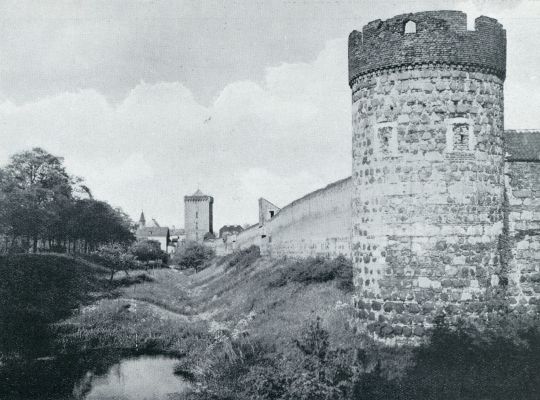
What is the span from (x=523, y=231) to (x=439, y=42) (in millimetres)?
5215

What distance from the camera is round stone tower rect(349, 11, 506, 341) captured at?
12.2m

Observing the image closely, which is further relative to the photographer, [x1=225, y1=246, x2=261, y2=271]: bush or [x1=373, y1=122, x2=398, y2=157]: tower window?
[x1=225, y1=246, x2=261, y2=271]: bush

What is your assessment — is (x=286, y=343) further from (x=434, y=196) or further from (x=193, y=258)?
(x=193, y=258)

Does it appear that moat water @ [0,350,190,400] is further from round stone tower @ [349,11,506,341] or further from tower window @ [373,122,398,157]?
tower window @ [373,122,398,157]

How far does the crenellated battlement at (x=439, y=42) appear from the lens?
1223cm

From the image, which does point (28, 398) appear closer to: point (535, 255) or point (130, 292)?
point (535, 255)

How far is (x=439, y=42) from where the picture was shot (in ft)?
40.1

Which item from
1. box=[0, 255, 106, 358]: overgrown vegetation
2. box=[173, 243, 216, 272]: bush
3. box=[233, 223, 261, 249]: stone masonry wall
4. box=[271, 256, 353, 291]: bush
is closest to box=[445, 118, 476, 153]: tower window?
box=[271, 256, 353, 291]: bush

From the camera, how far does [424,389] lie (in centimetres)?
1105

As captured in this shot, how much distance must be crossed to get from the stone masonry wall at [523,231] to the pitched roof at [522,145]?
301 mm

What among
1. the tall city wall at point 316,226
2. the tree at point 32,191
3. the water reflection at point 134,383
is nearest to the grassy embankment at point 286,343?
the water reflection at point 134,383

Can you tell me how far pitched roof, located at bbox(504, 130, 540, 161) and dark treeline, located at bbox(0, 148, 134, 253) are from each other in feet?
103

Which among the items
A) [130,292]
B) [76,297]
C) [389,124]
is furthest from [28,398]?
[130,292]

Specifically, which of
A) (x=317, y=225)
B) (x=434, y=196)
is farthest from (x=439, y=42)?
(x=317, y=225)
